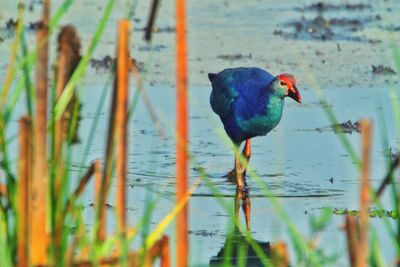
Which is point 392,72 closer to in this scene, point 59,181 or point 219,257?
point 219,257

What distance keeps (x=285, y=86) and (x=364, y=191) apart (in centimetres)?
410

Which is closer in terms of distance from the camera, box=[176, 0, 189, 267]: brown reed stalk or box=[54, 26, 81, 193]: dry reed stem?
box=[176, 0, 189, 267]: brown reed stalk

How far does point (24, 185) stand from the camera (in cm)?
269

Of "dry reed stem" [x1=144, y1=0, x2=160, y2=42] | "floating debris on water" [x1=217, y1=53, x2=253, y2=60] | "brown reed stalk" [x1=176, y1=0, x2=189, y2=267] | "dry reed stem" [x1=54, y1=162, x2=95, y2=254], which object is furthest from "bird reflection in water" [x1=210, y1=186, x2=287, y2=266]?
"floating debris on water" [x1=217, y1=53, x2=253, y2=60]

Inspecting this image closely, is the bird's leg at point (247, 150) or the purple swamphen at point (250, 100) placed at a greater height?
the purple swamphen at point (250, 100)

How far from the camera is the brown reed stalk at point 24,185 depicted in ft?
8.63

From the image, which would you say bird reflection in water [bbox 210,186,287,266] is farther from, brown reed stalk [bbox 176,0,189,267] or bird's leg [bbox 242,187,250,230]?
brown reed stalk [bbox 176,0,189,267]

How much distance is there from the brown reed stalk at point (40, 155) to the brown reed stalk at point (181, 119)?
11.1 inches

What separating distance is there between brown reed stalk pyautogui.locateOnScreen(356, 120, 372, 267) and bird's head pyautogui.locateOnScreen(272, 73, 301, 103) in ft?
13.1

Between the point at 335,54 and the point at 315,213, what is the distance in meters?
4.33

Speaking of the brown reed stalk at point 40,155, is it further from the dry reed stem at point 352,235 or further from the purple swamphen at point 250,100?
the purple swamphen at point 250,100

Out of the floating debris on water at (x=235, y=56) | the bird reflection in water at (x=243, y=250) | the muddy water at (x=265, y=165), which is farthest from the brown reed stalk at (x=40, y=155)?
the floating debris on water at (x=235, y=56)

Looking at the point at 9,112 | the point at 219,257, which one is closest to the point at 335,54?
the point at 219,257

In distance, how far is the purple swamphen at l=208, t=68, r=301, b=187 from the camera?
6570 mm
